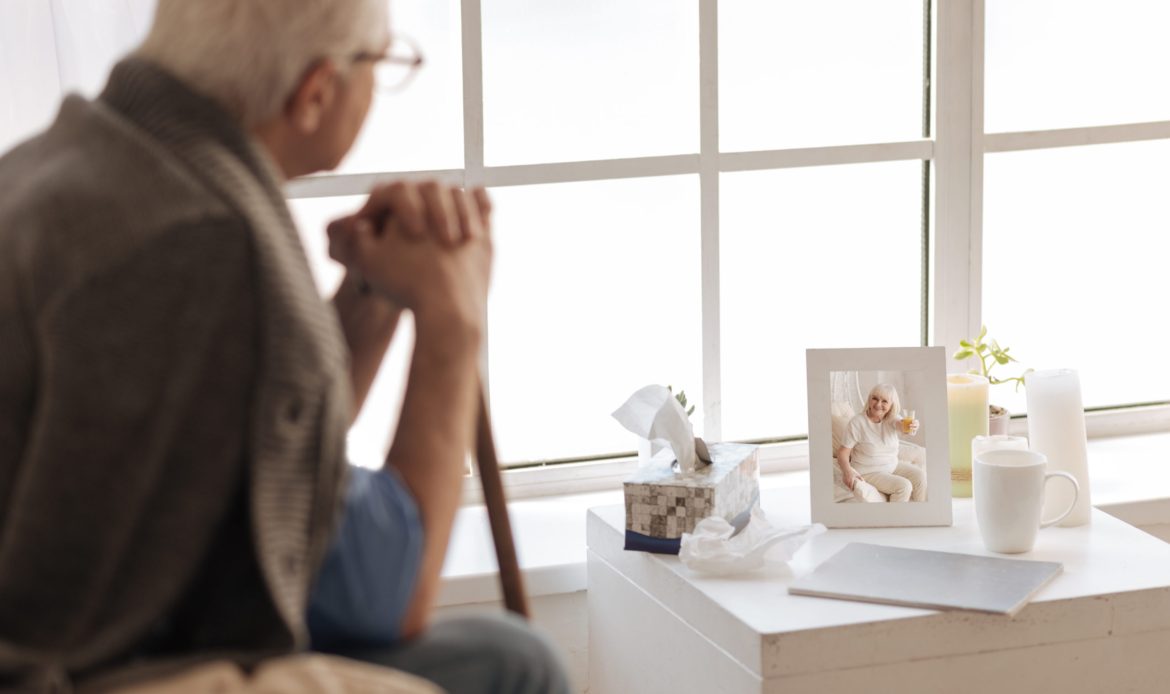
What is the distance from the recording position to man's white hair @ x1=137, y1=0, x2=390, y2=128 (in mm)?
1002

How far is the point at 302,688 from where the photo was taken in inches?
37.5

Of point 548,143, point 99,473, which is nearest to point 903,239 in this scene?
point 548,143

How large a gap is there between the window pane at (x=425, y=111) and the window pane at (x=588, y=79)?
0.05m

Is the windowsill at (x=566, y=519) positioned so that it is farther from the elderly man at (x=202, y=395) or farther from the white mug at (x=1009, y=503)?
the elderly man at (x=202, y=395)

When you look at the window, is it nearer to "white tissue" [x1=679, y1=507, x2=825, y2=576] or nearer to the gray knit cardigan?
"white tissue" [x1=679, y1=507, x2=825, y2=576]

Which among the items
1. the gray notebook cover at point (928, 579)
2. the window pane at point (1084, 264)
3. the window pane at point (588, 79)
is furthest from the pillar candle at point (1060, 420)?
the window pane at point (588, 79)

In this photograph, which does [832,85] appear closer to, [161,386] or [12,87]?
[12,87]

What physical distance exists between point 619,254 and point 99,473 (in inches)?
57.5

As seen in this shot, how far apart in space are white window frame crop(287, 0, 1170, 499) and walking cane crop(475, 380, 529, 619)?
2.91 ft

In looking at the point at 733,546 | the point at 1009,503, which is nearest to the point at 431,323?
the point at 733,546

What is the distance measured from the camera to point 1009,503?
1.75m

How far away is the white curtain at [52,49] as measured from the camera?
67.9 inches

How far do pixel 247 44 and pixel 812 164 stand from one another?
143 centimetres

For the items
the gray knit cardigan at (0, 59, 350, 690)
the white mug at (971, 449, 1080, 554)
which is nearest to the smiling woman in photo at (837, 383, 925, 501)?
the white mug at (971, 449, 1080, 554)
